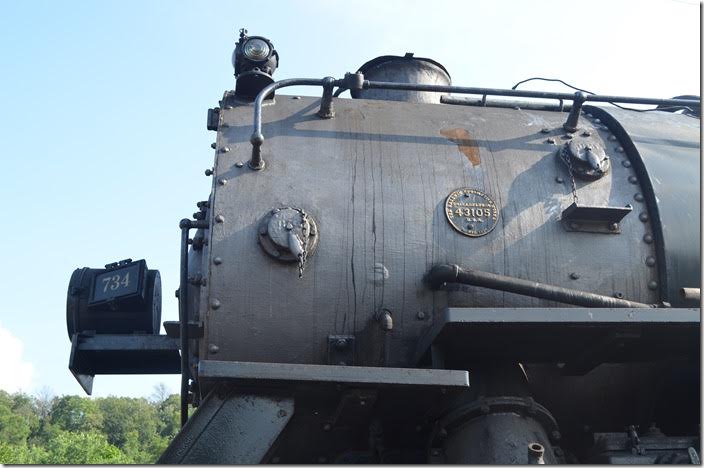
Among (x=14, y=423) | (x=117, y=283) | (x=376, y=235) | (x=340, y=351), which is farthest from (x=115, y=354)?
(x=14, y=423)

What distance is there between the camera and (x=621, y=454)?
3.61 metres

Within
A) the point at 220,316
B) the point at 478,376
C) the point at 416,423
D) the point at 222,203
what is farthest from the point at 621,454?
the point at 222,203

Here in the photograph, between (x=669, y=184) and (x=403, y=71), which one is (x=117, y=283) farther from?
(x=669, y=184)

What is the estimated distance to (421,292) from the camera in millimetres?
3930

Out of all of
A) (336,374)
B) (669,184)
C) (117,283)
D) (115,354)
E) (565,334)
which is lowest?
(115,354)

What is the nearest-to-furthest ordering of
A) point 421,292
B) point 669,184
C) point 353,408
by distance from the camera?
point 353,408 < point 421,292 < point 669,184

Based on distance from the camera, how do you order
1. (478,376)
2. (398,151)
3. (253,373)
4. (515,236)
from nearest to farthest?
(253,373), (478,376), (515,236), (398,151)

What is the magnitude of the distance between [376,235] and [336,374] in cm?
96

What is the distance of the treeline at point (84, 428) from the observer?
1615 inches

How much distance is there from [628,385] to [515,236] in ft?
3.96

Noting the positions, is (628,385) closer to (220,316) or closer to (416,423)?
(416,423)

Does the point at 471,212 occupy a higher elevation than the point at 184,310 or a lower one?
higher

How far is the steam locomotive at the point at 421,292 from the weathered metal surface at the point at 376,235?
0.01m

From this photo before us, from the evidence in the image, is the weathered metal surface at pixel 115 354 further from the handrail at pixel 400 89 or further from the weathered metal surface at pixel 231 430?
the handrail at pixel 400 89
